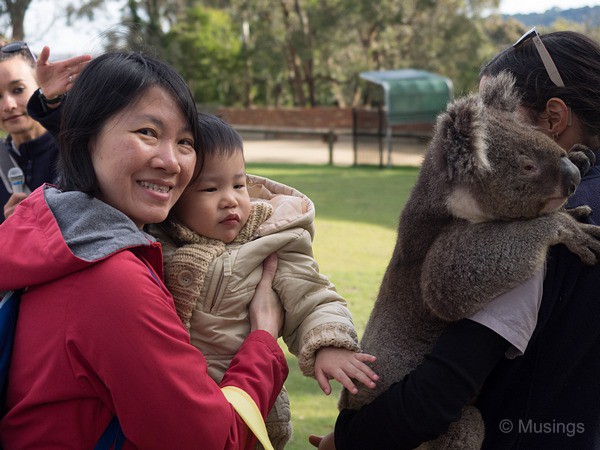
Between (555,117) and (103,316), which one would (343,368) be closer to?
(103,316)

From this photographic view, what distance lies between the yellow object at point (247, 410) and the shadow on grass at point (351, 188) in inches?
289

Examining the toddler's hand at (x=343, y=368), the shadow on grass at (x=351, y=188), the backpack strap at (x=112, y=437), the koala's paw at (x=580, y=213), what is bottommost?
the shadow on grass at (x=351, y=188)

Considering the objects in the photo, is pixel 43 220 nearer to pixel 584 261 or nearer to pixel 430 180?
pixel 430 180

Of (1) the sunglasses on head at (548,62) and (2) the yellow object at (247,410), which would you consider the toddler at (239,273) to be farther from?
(1) the sunglasses on head at (548,62)

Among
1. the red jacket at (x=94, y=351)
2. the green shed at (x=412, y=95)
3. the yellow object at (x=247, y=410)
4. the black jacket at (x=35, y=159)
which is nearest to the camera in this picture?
the red jacket at (x=94, y=351)

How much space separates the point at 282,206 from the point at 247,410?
30.6 inches

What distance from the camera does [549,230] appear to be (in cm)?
162

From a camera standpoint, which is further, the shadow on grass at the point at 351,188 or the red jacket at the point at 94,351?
the shadow on grass at the point at 351,188

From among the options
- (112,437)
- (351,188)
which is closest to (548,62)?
(112,437)

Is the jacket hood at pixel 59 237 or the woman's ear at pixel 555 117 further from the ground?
the woman's ear at pixel 555 117

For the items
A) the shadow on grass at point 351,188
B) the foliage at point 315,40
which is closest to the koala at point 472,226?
the shadow on grass at point 351,188

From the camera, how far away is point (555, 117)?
1.84 meters

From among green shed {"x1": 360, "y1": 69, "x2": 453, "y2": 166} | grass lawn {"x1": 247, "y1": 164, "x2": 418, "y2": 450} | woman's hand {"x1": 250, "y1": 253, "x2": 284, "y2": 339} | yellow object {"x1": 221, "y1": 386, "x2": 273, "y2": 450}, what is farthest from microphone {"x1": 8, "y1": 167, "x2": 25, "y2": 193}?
green shed {"x1": 360, "y1": 69, "x2": 453, "y2": 166}

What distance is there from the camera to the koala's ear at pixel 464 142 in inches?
66.6
